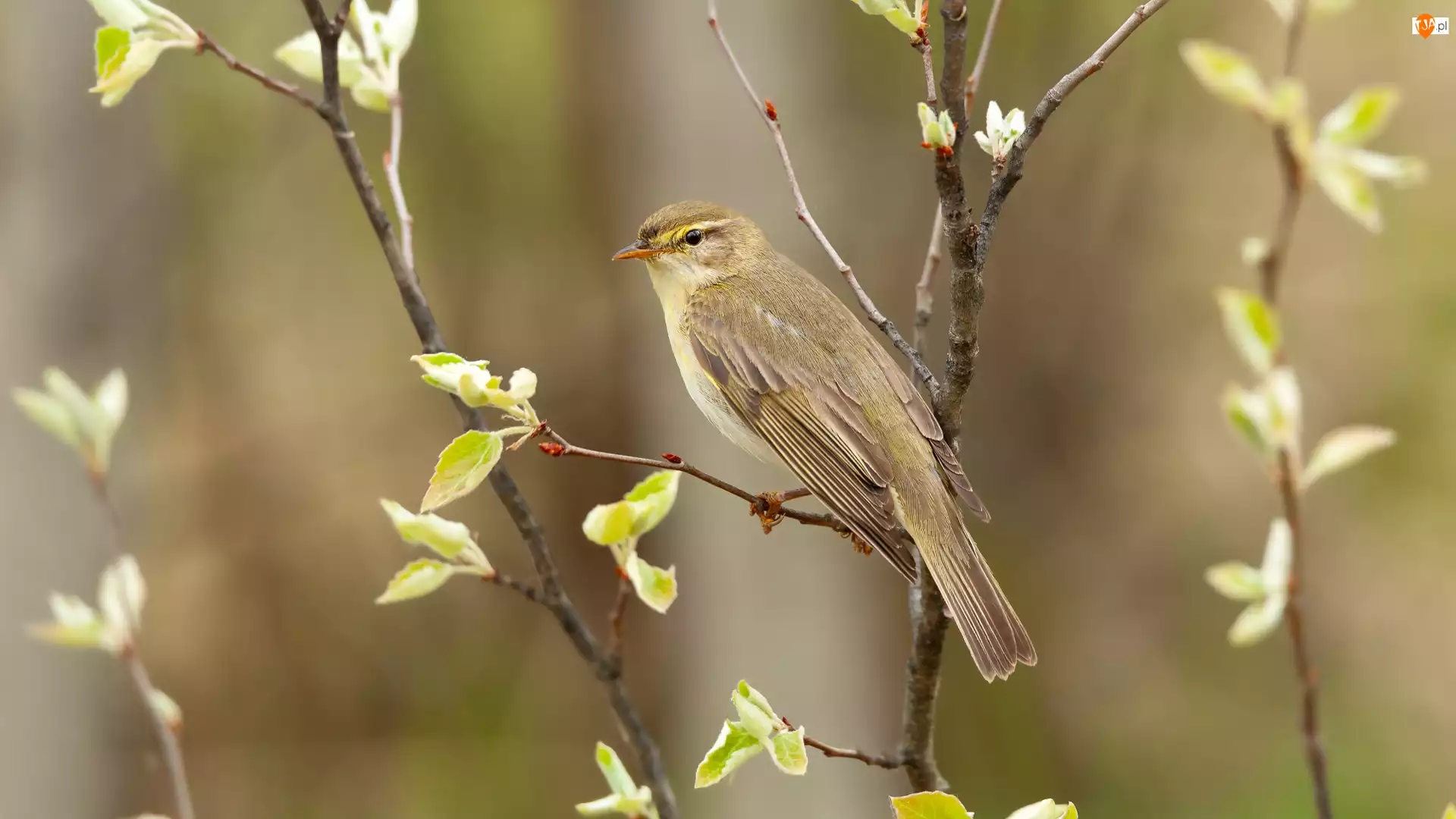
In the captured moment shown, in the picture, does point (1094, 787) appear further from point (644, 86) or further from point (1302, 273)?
point (644, 86)

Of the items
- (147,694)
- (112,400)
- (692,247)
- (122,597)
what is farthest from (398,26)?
(692,247)

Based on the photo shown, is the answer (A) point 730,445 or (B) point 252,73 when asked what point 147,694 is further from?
(A) point 730,445

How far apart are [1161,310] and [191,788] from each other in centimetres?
650

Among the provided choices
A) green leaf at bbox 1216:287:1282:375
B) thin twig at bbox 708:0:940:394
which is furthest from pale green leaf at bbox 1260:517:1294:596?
thin twig at bbox 708:0:940:394

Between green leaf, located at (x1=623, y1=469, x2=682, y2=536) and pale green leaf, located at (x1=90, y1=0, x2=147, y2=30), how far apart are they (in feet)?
3.43

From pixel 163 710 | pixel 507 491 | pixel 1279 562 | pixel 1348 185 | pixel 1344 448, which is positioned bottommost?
pixel 163 710

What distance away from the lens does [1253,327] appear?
998mm

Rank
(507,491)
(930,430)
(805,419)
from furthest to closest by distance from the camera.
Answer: (805,419) < (930,430) < (507,491)

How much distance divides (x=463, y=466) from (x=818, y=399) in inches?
79.4

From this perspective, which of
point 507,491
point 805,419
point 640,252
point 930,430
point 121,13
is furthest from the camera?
point 640,252

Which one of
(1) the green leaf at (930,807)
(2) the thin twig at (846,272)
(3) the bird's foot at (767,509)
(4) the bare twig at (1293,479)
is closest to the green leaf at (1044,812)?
(1) the green leaf at (930,807)

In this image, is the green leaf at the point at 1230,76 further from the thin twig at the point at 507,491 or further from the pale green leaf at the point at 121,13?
the pale green leaf at the point at 121,13

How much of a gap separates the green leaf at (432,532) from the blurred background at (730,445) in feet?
13.1

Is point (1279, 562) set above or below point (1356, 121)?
below
